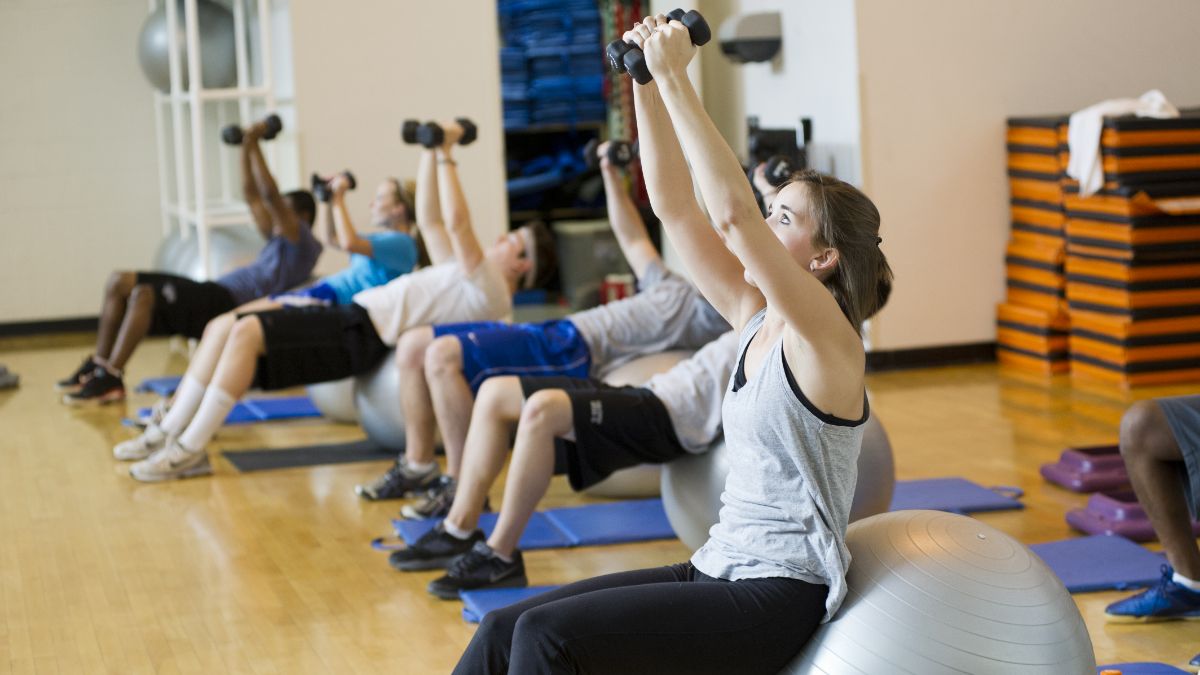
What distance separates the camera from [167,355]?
7.48 metres

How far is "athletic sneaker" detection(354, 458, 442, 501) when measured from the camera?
171 inches

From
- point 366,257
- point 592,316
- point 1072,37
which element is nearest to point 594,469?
point 592,316

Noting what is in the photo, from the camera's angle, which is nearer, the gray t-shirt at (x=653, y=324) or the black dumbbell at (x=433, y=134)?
the gray t-shirt at (x=653, y=324)

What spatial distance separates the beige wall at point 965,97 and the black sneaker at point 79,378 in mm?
3385

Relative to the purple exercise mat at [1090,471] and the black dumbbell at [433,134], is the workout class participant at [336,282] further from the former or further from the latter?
the purple exercise mat at [1090,471]

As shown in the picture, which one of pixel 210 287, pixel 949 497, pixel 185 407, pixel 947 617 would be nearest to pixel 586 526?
pixel 949 497

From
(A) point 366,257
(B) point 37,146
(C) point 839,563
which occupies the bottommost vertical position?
(C) point 839,563

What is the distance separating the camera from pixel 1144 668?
2.64m

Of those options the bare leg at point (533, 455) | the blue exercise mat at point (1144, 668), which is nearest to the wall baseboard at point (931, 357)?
the bare leg at point (533, 455)

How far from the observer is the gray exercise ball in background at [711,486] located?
327cm

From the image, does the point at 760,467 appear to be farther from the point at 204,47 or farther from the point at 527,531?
the point at 204,47

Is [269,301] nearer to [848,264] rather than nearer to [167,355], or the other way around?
[167,355]

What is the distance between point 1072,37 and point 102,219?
5358 mm

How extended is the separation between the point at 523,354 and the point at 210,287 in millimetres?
2263
